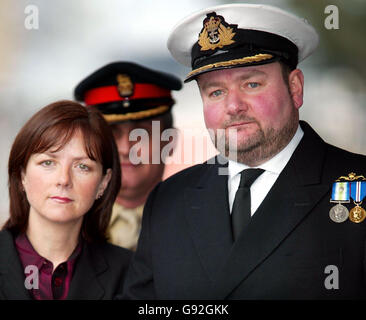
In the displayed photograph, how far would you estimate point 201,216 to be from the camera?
2018 millimetres

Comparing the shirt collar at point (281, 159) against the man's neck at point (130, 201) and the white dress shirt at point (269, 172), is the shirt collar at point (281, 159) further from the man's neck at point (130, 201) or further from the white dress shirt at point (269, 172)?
the man's neck at point (130, 201)

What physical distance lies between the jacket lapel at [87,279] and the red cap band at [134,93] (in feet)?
2.34

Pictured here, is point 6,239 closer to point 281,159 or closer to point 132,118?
point 132,118

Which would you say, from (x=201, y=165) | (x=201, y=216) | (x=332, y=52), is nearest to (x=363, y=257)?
(x=201, y=216)

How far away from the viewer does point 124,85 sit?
255 centimetres

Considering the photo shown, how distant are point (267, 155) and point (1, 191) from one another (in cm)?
113

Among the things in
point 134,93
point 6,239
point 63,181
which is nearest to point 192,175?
point 63,181

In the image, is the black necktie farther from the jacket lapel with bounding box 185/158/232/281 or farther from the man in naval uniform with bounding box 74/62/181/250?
the man in naval uniform with bounding box 74/62/181/250

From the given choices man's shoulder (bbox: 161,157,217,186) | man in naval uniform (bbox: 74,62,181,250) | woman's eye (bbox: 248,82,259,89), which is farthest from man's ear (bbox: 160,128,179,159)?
woman's eye (bbox: 248,82,259,89)

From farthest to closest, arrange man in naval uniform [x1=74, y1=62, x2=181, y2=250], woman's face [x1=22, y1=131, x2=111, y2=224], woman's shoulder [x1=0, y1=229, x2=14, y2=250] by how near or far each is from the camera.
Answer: man in naval uniform [x1=74, y1=62, x2=181, y2=250] < woman's shoulder [x1=0, y1=229, x2=14, y2=250] < woman's face [x1=22, y1=131, x2=111, y2=224]

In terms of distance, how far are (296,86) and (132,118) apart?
825 millimetres

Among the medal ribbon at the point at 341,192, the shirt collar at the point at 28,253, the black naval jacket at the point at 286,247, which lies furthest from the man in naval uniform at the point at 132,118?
the medal ribbon at the point at 341,192

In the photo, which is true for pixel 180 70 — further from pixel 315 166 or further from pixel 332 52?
pixel 315 166

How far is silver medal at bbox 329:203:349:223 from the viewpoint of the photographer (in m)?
1.86
